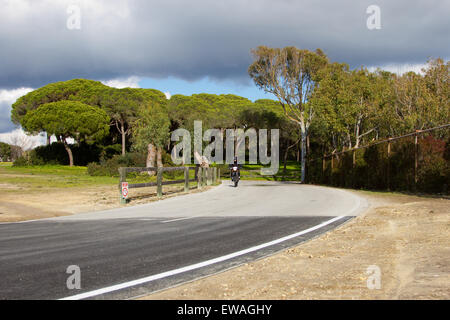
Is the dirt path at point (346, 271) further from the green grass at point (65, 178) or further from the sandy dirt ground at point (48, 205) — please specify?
the green grass at point (65, 178)

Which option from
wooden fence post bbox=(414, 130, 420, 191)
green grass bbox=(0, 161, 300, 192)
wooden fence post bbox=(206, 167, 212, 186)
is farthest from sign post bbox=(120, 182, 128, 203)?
wooden fence post bbox=(206, 167, 212, 186)

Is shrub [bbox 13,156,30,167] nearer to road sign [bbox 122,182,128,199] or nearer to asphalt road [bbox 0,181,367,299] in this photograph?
road sign [bbox 122,182,128,199]

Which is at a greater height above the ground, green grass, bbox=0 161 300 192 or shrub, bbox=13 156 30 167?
shrub, bbox=13 156 30 167

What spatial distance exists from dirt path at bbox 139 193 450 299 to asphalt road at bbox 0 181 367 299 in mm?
400

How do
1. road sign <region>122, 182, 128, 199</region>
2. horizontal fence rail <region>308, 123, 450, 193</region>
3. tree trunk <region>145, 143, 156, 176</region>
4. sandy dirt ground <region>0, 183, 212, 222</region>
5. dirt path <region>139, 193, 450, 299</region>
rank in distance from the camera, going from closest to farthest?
dirt path <region>139, 193, 450, 299</region> → sandy dirt ground <region>0, 183, 212, 222</region> → road sign <region>122, 182, 128, 199</region> → horizontal fence rail <region>308, 123, 450, 193</region> → tree trunk <region>145, 143, 156, 176</region>

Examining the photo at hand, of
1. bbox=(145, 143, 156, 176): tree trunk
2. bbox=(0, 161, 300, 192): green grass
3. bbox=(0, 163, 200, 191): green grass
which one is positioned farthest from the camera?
bbox=(145, 143, 156, 176): tree trunk

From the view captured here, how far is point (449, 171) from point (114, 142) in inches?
2246

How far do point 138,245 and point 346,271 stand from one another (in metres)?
3.77

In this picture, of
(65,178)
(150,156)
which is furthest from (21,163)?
(150,156)

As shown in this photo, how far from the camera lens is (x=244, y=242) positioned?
7547 mm

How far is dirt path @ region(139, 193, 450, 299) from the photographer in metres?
4.39

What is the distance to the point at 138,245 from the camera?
23.9 feet
